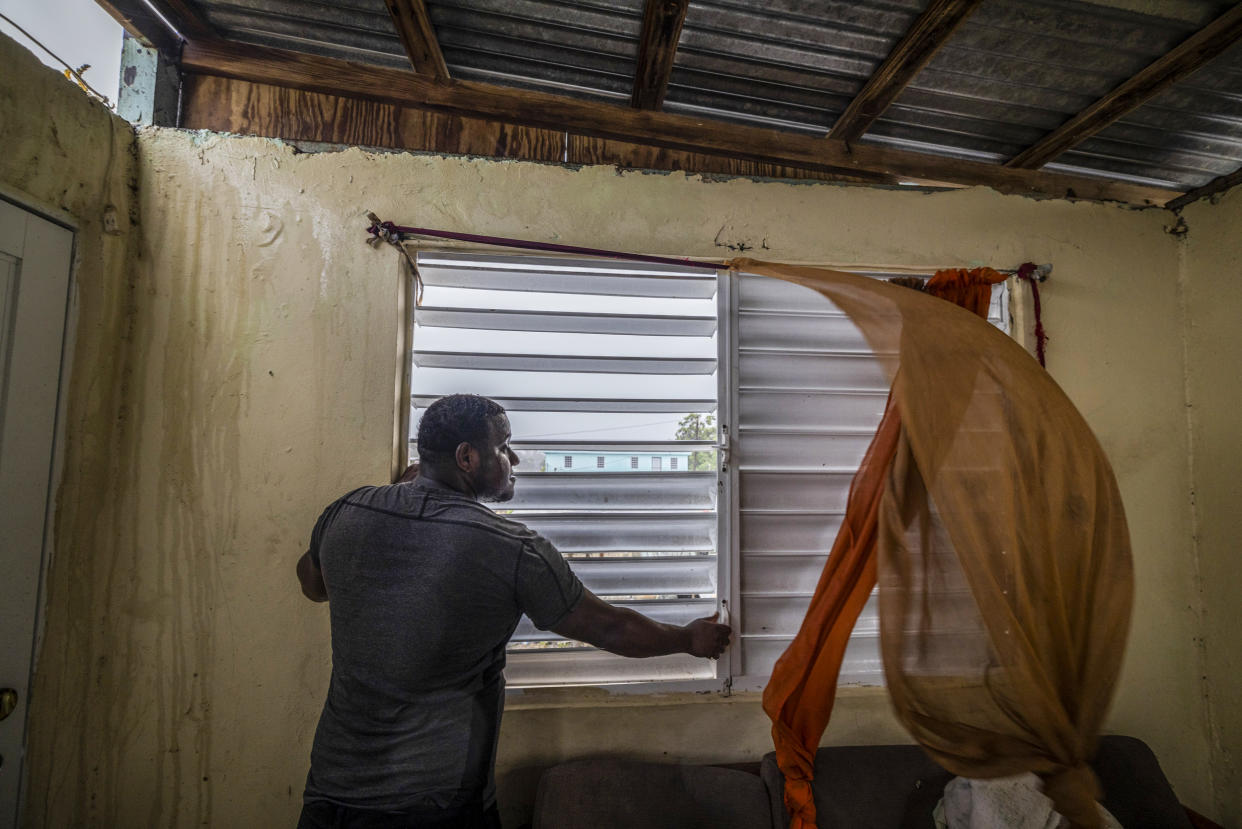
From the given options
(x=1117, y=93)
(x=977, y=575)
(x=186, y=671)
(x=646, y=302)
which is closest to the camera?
(x=977, y=575)

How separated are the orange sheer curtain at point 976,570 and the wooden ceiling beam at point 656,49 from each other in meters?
0.92

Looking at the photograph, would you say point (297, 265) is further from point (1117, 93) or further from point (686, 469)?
point (1117, 93)

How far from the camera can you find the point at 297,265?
172 centimetres

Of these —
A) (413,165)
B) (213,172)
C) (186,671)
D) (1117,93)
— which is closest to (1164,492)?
(1117,93)

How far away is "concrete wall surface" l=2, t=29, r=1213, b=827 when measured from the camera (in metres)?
1.56

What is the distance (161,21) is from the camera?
1727 mm

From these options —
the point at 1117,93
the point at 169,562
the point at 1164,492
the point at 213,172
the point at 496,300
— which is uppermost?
the point at 1117,93

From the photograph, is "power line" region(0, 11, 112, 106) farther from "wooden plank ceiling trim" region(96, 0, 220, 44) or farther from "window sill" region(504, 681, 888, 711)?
"window sill" region(504, 681, 888, 711)

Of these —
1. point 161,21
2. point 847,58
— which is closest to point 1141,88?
point 847,58

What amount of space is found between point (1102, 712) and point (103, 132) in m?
3.05

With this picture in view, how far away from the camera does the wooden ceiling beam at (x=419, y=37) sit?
1.51 m

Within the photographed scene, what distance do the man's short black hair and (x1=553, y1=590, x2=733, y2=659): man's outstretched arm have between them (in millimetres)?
489

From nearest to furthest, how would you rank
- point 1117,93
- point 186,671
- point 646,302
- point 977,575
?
point 977,575 < point 186,671 < point 1117,93 < point 646,302

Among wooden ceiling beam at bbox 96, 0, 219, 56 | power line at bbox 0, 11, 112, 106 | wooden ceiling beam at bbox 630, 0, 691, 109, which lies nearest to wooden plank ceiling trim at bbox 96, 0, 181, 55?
wooden ceiling beam at bbox 96, 0, 219, 56
